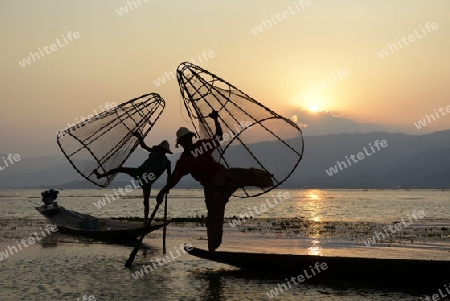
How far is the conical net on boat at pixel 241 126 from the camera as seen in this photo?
13.3 m

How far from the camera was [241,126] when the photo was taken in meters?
13.6

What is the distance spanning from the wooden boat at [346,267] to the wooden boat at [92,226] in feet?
16.1

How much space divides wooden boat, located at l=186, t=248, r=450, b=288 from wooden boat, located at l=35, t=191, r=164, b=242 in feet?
16.1

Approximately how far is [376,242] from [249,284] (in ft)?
36.6

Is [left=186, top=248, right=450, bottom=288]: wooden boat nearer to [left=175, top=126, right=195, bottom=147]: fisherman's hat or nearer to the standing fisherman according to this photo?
the standing fisherman

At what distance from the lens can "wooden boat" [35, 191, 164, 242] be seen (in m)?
19.6

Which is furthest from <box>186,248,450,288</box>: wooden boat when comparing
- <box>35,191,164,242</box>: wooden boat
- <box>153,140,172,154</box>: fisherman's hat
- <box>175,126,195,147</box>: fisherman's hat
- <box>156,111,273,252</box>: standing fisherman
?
<box>35,191,164,242</box>: wooden boat

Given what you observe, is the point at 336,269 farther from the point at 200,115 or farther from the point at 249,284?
the point at 200,115

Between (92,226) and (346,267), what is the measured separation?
43.9ft

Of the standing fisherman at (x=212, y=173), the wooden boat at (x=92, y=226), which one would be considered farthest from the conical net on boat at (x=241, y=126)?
the wooden boat at (x=92, y=226)

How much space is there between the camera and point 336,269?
12242 mm

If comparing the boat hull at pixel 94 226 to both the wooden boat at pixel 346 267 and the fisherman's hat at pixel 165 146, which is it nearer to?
the fisherman's hat at pixel 165 146

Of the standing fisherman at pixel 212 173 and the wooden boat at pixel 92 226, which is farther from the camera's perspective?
the wooden boat at pixel 92 226

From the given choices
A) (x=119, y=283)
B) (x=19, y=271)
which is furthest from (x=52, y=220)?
(x=119, y=283)
